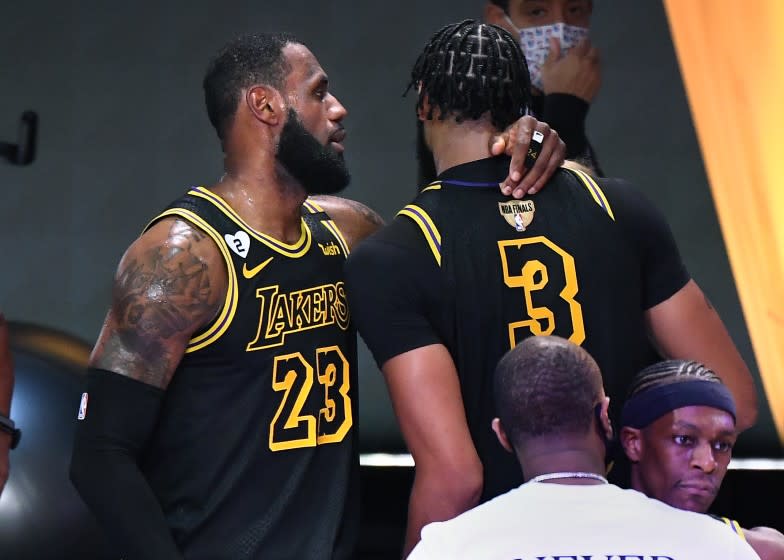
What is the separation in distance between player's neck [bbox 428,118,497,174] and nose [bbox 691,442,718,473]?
75 cm

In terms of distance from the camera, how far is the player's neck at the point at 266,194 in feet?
8.77

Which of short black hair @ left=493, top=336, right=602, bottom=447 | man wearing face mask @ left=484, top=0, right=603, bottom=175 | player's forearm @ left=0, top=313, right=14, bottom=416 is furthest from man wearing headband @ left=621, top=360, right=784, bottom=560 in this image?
man wearing face mask @ left=484, top=0, right=603, bottom=175

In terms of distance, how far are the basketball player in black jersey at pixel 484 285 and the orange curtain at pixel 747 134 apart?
3183 mm

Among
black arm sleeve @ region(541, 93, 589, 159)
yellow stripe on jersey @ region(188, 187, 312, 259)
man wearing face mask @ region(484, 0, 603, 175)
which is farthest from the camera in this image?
man wearing face mask @ region(484, 0, 603, 175)

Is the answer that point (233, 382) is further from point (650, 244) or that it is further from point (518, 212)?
point (650, 244)

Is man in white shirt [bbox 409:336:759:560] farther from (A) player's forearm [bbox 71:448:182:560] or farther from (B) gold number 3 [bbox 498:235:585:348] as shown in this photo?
(A) player's forearm [bbox 71:448:182:560]

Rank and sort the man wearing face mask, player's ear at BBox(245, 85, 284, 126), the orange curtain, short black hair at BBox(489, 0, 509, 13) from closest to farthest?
player's ear at BBox(245, 85, 284, 126) → the man wearing face mask → short black hair at BBox(489, 0, 509, 13) → the orange curtain

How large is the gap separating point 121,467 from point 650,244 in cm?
120

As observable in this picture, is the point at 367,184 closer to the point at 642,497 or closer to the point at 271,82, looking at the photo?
the point at 271,82

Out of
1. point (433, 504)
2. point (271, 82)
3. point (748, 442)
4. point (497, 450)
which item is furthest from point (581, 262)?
point (748, 442)

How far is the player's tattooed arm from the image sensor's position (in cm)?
240

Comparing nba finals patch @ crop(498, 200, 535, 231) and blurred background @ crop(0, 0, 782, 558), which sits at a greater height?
blurred background @ crop(0, 0, 782, 558)

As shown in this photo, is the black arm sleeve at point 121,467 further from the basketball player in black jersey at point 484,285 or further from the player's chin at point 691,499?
the player's chin at point 691,499

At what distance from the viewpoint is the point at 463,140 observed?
7.85ft
